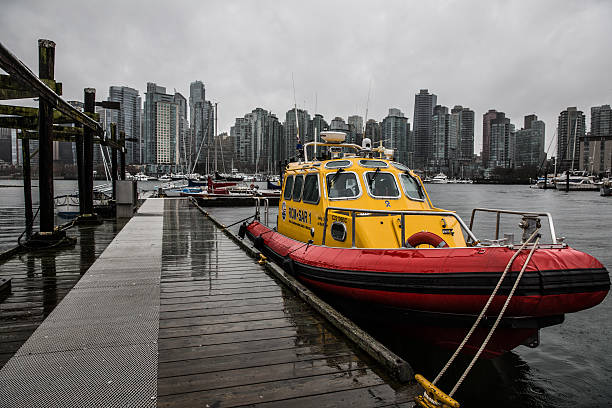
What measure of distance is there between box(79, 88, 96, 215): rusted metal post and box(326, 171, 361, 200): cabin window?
27.2ft

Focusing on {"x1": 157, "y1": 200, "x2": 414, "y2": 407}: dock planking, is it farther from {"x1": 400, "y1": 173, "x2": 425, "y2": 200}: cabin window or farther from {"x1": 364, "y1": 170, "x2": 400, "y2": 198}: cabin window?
{"x1": 400, "y1": 173, "x2": 425, "y2": 200}: cabin window

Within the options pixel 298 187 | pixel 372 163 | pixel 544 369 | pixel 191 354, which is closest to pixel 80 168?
pixel 298 187

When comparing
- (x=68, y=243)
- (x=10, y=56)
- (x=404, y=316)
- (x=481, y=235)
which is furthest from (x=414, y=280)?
(x=481, y=235)

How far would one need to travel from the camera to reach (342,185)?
289 inches

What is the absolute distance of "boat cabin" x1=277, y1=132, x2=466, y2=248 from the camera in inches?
240

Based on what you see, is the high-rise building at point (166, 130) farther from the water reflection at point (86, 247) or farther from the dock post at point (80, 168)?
the water reflection at point (86, 247)

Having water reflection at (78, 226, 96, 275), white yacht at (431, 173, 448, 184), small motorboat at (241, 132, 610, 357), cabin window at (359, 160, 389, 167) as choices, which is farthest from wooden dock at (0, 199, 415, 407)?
white yacht at (431, 173, 448, 184)

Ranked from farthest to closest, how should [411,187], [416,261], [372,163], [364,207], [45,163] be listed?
[45,163] → [411,187] → [372,163] → [364,207] → [416,261]

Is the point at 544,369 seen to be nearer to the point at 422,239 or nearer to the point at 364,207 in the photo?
the point at 422,239

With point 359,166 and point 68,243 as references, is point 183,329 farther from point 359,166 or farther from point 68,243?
point 68,243

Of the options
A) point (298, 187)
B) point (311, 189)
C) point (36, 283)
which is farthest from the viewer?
point (298, 187)

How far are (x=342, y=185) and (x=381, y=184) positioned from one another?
712 millimetres

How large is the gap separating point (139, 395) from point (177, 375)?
0.39m

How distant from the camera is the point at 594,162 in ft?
457
